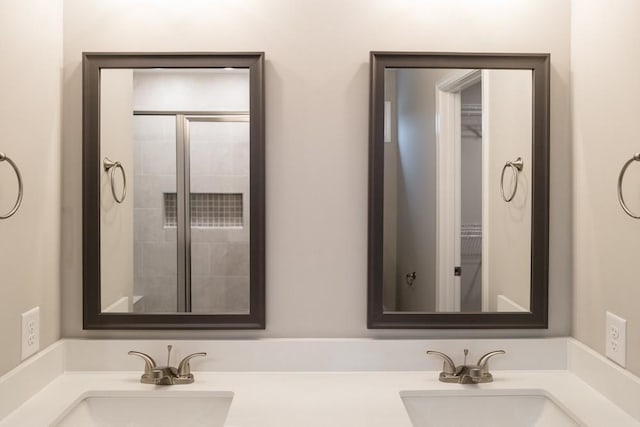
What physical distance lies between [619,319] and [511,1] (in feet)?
3.06

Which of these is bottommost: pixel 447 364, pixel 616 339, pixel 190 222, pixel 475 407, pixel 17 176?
pixel 475 407

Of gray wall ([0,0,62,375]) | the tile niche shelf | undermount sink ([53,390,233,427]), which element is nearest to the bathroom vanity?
undermount sink ([53,390,233,427])

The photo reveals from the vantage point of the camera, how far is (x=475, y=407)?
1460 millimetres

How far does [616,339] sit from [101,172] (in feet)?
4.75

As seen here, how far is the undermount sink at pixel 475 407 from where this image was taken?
4.76 feet

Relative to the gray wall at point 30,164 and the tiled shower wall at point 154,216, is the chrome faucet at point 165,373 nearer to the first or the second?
the tiled shower wall at point 154,216

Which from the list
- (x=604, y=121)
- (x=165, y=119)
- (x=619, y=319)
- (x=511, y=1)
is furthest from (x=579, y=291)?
(x=165, y=119)

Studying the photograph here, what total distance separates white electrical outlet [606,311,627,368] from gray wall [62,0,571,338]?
22 cm

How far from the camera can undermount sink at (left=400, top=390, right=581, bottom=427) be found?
57.2 inches

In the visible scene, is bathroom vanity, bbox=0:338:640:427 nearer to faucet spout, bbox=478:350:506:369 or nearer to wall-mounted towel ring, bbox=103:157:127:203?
faucet spout, bbox=478:350:506:369

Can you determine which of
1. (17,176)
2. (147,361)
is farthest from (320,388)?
(17,176)

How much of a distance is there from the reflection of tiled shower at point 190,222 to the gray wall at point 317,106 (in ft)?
0.29

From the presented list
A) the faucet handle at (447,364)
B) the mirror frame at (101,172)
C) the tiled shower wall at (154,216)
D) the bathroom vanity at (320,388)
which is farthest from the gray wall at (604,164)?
the tiled shower wall at (154,216)

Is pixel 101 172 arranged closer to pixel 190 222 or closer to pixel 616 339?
pixel 190 222
